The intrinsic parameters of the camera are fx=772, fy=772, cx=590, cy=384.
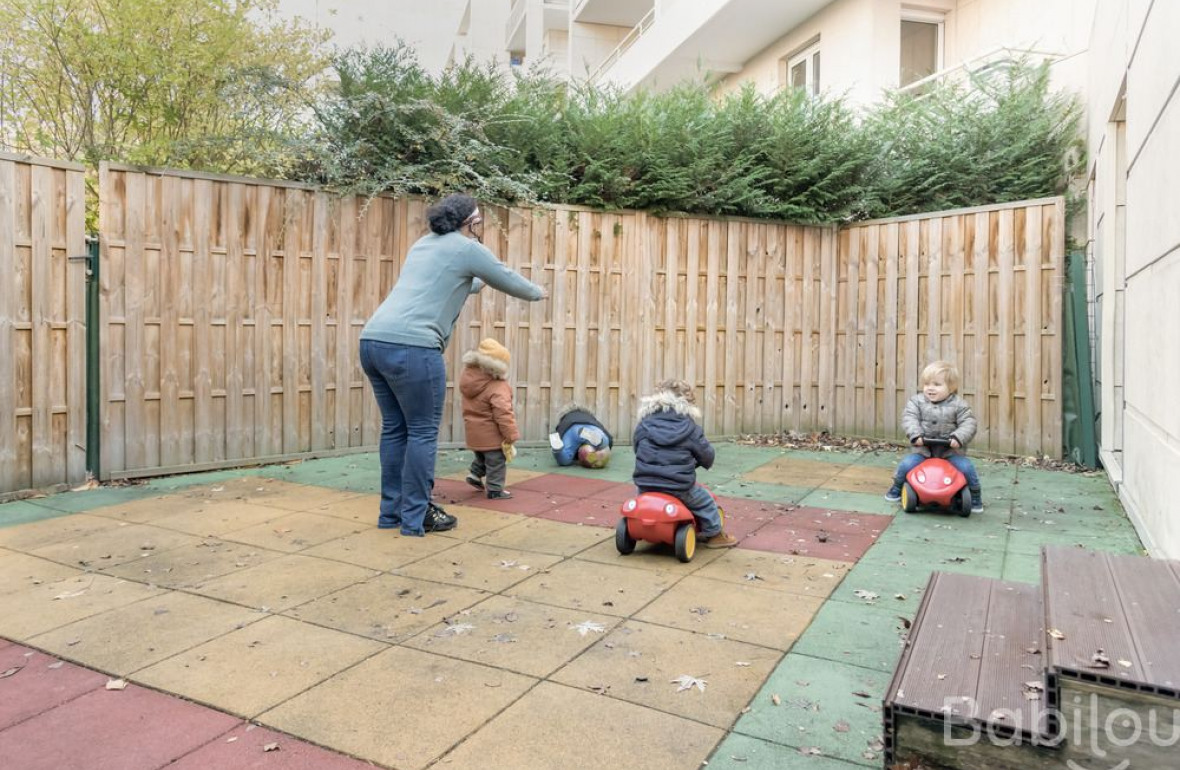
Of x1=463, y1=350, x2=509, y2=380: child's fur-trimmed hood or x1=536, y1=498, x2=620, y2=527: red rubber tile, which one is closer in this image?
x1=536, y1=498, x2=620, y2=527: red rubber tile

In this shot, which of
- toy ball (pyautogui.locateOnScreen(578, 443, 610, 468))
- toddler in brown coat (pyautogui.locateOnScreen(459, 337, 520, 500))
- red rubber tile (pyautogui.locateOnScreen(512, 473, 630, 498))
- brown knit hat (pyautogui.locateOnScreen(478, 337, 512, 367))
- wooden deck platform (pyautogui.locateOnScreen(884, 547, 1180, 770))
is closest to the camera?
wooden deck platform (pyautogui.locateOnScreen(884, 547, 1180, 770))

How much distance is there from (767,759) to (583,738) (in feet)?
1.71

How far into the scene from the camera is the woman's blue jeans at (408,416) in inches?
171

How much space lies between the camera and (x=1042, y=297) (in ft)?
23.1

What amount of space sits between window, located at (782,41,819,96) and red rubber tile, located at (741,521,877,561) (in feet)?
33.5

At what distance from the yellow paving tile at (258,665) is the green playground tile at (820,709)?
1.41m

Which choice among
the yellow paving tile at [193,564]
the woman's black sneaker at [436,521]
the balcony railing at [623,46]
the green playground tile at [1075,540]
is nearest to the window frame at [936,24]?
the balcony railing at [623,46]

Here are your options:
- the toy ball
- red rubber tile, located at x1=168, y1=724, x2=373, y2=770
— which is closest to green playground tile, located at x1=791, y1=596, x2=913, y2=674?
red rubber tile, located at x1=168, y1=724, x2=373, y2=770

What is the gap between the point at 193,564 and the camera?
388 cm

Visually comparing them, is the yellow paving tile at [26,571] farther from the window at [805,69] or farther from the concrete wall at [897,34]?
the window at [805,69]

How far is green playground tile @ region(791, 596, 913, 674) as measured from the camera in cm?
282

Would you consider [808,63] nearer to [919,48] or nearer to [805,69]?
[805,69]

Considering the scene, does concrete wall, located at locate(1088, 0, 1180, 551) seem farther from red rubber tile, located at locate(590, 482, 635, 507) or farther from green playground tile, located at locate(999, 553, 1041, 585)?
red rubber tile, located at locate(590, 482, 635, 507)

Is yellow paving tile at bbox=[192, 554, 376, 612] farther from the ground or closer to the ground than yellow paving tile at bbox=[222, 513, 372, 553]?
closer to the ground
